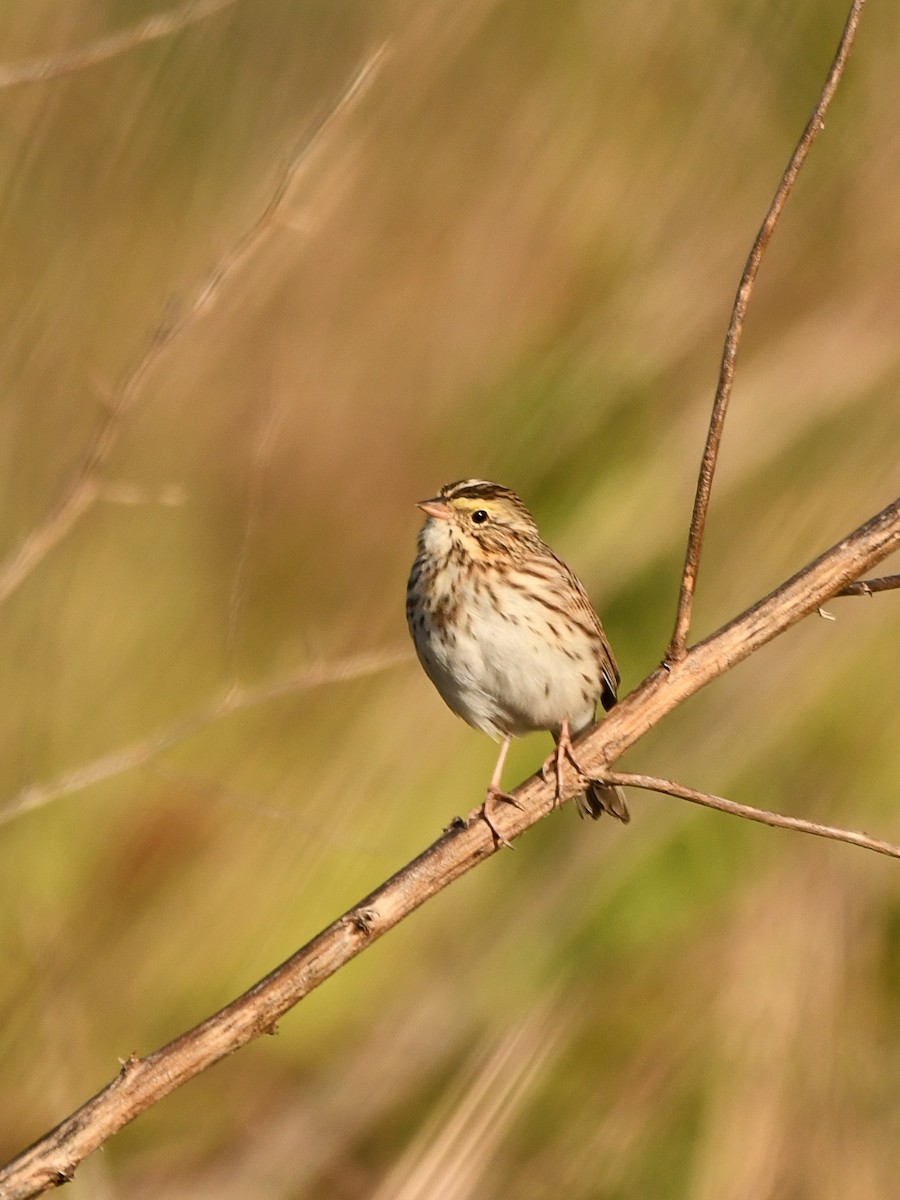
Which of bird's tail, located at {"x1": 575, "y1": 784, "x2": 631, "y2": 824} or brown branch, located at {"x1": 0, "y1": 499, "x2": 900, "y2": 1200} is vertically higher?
bird's tail, located at {"x1": 575, "y1": 784, "x2": 631, "y2": 824}

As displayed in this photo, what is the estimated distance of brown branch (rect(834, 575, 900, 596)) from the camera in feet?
5.60

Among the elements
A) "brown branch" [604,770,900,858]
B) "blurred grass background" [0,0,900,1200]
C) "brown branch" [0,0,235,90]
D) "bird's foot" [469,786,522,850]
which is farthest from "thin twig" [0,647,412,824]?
"brown branch" [0,0,235,90]

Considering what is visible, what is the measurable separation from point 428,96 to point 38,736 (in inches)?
50.3

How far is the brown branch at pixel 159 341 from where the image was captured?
1.80 metres

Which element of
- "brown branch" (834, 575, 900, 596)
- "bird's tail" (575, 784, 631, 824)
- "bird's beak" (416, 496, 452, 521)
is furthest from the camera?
"bird's beak" (416, 496, 452, 521)

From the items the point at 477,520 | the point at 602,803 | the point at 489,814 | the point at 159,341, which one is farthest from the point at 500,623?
the point at 159,341

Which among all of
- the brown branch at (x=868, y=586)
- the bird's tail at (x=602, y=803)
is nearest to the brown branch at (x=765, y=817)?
the brown branch at (x=868, y=586)

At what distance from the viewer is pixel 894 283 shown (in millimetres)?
2377

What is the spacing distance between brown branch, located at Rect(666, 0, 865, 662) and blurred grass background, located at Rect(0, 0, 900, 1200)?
0.37 meters

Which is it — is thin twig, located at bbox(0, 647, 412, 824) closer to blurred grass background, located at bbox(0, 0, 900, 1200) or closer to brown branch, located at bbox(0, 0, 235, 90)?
blurred grass background, located at bbox(0, 0, 900, 1200)

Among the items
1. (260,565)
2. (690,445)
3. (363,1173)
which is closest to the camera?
(690,445)

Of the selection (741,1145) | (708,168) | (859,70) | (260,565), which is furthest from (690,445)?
(741,1145)

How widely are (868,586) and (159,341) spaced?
0.91 m

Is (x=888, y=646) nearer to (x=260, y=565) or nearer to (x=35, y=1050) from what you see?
(x=260, y=565)
